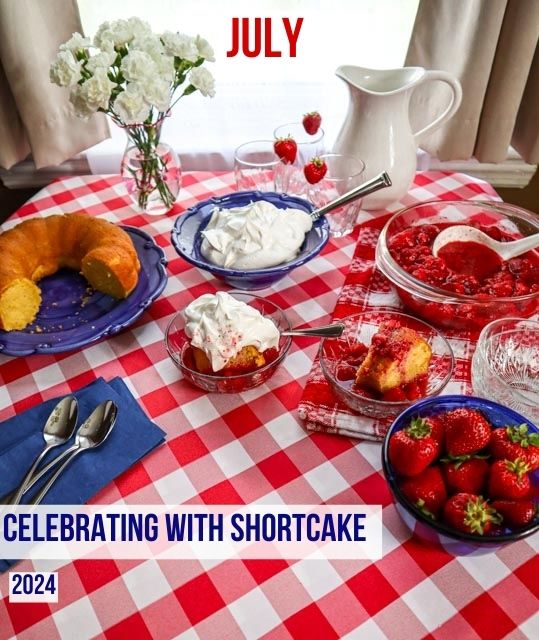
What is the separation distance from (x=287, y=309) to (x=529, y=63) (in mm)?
1149

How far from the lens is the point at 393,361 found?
34.5 inches

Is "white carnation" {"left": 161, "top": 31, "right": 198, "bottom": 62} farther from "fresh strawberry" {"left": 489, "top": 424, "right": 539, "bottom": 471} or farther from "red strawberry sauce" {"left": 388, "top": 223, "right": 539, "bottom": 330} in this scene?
"fresh strawberry" {"left": 489, "top": 424, "right": 539, "bottom": 471}

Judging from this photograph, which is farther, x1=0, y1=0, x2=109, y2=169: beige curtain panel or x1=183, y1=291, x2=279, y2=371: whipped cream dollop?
x1=0, y1=0, x2=109, y2=169: beige curtain panel

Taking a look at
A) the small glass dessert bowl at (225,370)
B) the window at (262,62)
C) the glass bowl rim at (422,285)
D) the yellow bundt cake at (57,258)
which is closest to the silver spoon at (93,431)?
the small glass dessert bowl at (225,370)

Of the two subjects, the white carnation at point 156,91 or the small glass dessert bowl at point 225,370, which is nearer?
the small glass dessert bowl at point 225,370

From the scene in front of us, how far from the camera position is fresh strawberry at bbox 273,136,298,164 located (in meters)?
1.39

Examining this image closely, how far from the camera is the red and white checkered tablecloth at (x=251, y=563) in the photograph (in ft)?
2.30

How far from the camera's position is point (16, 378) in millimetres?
1034

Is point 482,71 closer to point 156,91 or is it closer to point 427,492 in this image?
point 156,91

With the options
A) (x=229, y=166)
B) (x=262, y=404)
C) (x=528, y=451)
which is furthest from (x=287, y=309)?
(x=229, y=166)

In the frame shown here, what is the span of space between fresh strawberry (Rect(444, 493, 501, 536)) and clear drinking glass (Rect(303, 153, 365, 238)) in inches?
31.3

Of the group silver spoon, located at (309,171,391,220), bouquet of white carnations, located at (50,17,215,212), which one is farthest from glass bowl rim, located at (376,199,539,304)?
bouquet of white carnations, located at (50,17,215,212)

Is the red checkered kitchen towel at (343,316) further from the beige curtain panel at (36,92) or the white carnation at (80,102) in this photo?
the beige curtain panel at (36,92)

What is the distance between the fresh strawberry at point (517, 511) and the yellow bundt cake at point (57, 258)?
79 centimetres
